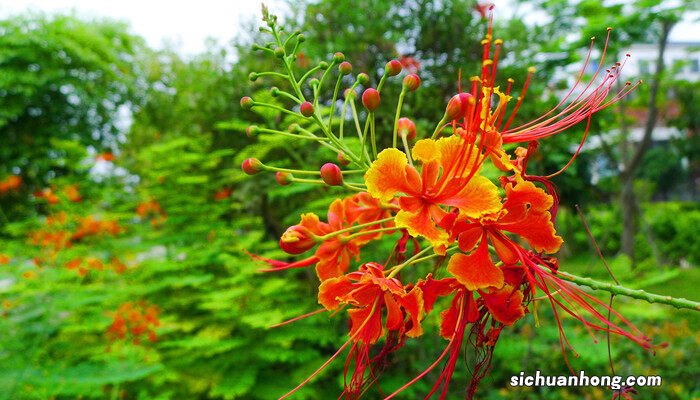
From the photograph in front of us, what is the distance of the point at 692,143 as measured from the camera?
14.4 meters

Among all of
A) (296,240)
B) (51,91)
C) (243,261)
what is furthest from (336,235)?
(51,91)

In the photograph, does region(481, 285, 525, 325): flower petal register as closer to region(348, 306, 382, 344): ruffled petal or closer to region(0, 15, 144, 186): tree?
region(348, 306, 382, 344): ruffled petal

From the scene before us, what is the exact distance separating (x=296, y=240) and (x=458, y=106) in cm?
38

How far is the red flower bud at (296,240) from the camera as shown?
0.91 m

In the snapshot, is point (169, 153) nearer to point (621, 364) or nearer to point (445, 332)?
point (445, 332)

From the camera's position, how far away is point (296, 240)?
923 millimetres

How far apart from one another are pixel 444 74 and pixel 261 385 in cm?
237

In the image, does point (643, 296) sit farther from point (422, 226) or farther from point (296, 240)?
point (296, 240)

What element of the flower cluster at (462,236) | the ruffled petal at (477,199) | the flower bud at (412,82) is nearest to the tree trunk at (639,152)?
the flower bud at (412,82)

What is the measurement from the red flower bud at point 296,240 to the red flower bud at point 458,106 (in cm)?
34

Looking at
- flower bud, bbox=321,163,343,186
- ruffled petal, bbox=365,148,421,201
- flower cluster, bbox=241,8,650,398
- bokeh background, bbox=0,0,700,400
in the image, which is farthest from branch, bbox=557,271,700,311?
bokeh background, bbox=0,0,700,400

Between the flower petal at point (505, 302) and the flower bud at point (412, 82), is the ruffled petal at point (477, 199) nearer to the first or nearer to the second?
the flower petal at point (505, 302)

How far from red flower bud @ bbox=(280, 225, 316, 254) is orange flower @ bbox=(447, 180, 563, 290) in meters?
0.27

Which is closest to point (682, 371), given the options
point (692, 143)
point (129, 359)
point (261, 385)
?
point (261, 385)
